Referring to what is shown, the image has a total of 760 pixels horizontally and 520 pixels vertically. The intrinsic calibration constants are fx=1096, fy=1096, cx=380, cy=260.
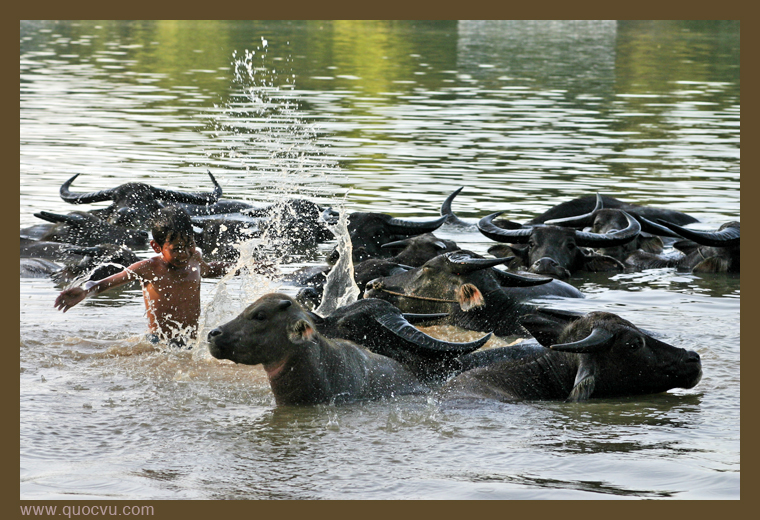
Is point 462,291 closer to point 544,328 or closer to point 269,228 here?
point 544,328

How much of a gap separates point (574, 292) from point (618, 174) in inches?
326

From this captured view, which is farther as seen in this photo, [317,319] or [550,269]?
[550,269]

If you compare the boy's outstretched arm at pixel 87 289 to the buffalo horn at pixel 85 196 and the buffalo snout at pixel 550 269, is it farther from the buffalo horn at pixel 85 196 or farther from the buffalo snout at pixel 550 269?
the buffalo horn at pixel 85 196

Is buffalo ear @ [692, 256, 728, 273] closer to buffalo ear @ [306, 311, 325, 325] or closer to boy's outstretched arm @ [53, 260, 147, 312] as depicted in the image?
buffalo ear @ [306, 311, 325, 325]

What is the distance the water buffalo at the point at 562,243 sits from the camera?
12.2 meters

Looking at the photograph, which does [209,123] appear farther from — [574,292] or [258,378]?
[258,378]

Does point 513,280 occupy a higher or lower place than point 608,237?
lower

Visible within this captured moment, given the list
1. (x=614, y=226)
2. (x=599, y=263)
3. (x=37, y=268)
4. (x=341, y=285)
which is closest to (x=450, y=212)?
(x=614, y=226)

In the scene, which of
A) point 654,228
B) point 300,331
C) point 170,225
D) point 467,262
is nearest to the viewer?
point 300,331

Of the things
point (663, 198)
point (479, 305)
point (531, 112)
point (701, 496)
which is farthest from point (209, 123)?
point (701, 496)

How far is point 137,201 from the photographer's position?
14758 mm

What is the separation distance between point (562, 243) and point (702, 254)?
68.9 inches

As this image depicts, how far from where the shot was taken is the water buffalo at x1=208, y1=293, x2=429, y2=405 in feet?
21.9

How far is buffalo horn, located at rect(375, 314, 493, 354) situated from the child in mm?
2046
